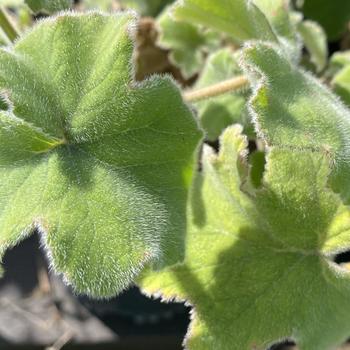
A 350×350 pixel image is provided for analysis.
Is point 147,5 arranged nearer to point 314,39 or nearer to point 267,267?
point 314,39

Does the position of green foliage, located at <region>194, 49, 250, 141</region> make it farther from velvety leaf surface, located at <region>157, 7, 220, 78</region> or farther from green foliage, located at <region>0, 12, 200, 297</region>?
green foliage, located at <region>0, 12, 200, 297</region>

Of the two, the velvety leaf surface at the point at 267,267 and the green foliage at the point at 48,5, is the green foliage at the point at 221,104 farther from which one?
the green foliage at the point at 48,5

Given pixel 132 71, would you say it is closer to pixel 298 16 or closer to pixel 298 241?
pixel 298 241

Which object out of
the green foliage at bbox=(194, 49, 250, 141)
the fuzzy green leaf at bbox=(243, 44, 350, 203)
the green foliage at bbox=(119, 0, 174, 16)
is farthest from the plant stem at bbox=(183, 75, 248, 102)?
the green foliage at bbox=(119, 0, 174, 16)

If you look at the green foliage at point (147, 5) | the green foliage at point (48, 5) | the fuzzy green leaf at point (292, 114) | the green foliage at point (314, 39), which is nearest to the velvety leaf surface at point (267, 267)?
the fuzzy green leaf at point (292, 114)

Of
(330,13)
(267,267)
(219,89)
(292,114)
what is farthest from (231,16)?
(330,13)
